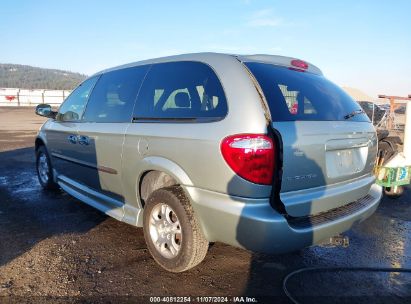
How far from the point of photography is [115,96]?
3893mm

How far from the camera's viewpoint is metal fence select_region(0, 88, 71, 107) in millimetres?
40875

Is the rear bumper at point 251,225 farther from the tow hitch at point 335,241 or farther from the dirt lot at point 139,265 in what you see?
the dirt lot at point 139,265

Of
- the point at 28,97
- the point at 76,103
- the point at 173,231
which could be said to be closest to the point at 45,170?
the point at 76,103

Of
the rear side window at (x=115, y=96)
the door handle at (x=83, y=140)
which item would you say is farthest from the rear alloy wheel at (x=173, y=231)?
the door handle at (x=83, y=140)

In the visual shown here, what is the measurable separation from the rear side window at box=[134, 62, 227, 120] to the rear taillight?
294mm

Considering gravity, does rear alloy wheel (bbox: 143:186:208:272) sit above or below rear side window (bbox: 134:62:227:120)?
below

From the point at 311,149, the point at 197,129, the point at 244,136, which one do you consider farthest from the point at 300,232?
the point at 197,129

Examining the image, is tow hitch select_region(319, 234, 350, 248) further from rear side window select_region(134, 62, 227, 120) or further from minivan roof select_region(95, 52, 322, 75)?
minivan roof select_region(95, 52, 322, 75)

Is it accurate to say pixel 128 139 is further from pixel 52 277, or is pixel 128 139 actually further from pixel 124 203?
pixel 52 277

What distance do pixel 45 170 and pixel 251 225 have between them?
4.23 meters

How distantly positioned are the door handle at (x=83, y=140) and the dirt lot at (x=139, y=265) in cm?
94

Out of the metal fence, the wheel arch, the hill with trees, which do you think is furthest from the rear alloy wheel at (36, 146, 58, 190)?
the hill with trees

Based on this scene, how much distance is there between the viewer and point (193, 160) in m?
2.72

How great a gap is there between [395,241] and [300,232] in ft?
6.54
